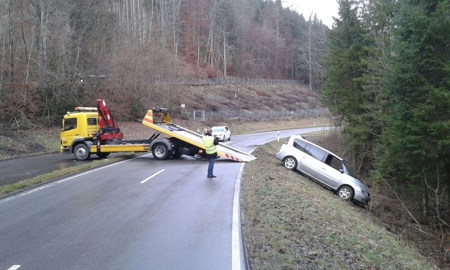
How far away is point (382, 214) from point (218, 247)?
11.0 metres

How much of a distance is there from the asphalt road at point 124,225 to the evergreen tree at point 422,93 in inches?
260

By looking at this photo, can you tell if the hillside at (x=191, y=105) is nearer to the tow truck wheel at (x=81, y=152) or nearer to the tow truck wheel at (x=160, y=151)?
the tow truck wheel at (x=81, y=152)

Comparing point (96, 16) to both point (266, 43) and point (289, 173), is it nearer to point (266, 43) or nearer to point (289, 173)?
point (289, 173)

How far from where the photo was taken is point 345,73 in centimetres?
2789

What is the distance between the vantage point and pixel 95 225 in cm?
810

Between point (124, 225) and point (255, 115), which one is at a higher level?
point (255, 115)

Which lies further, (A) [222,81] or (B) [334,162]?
(A) [222,81]

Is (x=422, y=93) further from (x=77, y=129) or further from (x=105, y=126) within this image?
(x=77, y=129)

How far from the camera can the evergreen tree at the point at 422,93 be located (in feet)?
45.5

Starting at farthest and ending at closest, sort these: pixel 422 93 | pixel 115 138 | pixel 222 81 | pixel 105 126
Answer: pixel 222 81, pixel 115 138, pixel 105 126, pixel 422 93

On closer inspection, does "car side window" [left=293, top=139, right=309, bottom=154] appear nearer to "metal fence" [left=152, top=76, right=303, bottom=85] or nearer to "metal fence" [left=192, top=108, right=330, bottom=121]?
"metal fence" [left=192, top=108, right=330, bottom=121]

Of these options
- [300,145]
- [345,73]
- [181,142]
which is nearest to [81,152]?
[181,142]

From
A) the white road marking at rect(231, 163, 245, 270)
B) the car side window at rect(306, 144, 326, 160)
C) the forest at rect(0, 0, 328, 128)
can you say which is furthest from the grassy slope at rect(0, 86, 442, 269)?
the forest at rect(0, 0, 328, 128)

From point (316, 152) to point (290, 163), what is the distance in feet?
4.11
